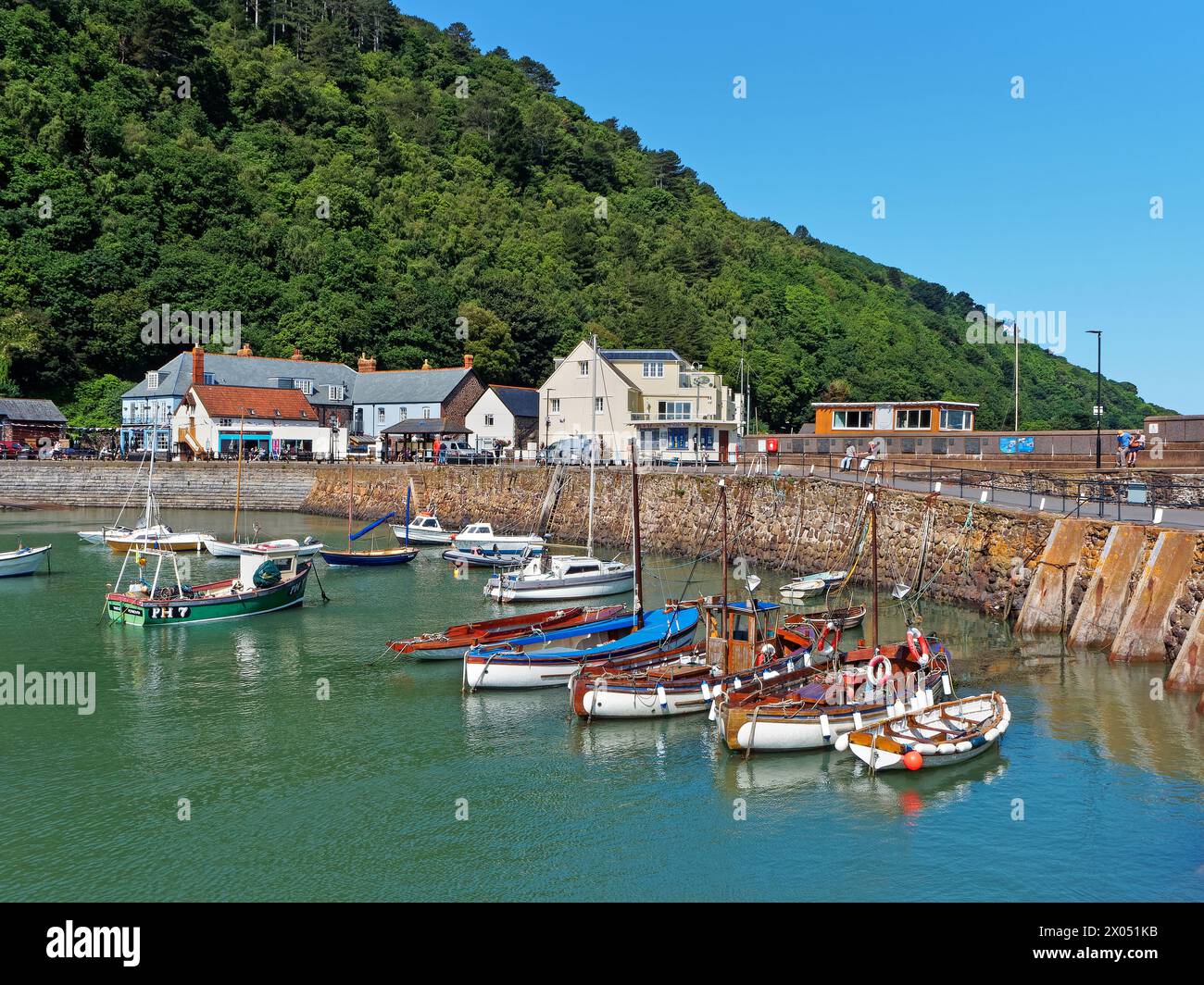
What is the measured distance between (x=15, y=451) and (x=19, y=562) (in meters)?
41.4

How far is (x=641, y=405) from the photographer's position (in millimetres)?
78062

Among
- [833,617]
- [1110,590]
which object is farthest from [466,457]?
[1110,590]

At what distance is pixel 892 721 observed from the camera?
23.0 metres

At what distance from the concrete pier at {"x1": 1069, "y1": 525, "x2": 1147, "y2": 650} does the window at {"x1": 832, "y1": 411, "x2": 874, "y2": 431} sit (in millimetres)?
36687

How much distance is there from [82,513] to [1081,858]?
7414cm

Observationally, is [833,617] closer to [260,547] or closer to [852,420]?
[260,547]

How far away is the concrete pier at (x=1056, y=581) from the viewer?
33406 mm

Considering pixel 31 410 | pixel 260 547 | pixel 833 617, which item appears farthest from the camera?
pixel 31 410

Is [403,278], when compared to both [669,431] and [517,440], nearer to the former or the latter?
[517,440]

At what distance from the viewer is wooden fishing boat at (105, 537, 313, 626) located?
3700cm

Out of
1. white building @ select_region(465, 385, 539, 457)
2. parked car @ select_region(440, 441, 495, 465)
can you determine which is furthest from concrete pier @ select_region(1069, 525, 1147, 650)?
white building @ select_region(465, 385, 539, 457)

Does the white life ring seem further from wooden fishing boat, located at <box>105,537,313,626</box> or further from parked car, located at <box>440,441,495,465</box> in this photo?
parked car, located at <box>440,441,495,465</box>

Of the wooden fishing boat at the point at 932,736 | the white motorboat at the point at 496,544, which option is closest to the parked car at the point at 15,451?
the white motorboat at the point at 496,544
